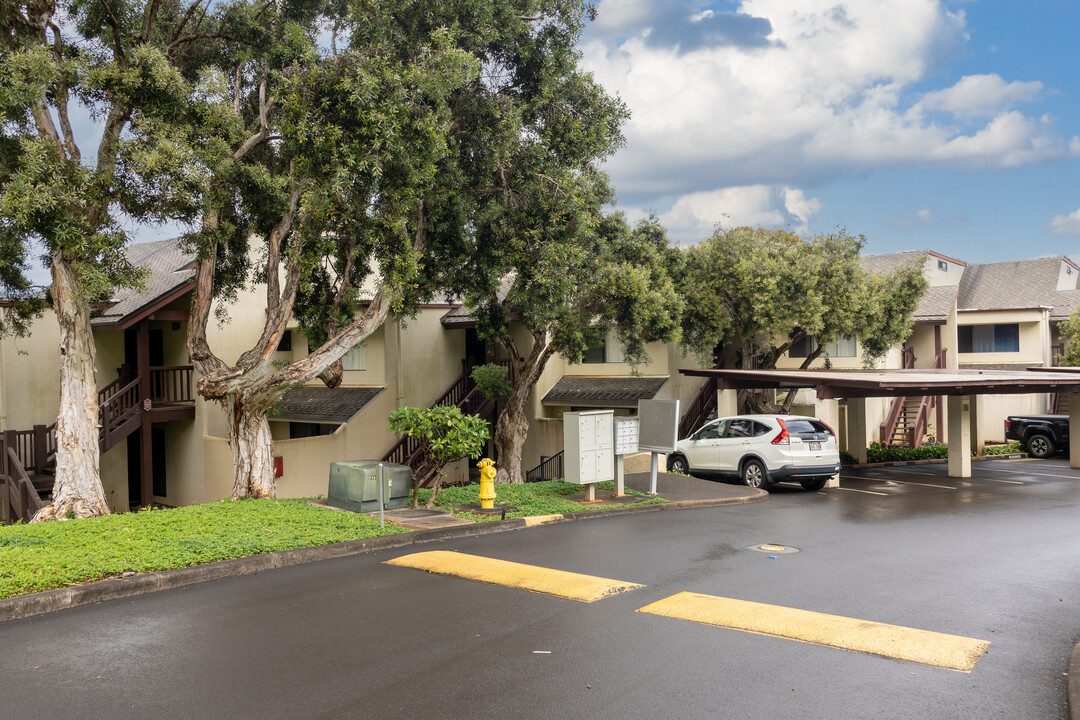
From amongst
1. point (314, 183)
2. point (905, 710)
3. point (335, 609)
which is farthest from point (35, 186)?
point (905, 710)

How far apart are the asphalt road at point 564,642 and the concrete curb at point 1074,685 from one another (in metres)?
0.08

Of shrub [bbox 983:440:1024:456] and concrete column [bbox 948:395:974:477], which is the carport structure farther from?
shrub [bbox 983:440:1024:456]

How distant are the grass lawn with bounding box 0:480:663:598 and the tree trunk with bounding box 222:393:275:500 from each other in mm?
1071

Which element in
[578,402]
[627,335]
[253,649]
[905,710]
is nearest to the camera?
[905,710]

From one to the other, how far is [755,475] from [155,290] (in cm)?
1492

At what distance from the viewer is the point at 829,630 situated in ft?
21.8

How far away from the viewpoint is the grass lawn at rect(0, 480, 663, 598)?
829 cm

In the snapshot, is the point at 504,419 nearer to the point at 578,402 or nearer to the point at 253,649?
the point at 578,402

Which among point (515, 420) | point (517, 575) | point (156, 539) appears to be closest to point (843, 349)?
point (515, 420)

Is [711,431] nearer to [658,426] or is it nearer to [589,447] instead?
[658,426]

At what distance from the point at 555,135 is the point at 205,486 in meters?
12.5

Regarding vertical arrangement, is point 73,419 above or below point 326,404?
above

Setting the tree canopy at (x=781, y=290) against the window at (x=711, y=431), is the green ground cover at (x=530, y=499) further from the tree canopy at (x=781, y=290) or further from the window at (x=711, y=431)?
the tree canopy at (x=781, y=290)

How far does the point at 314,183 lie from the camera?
13.3 m
